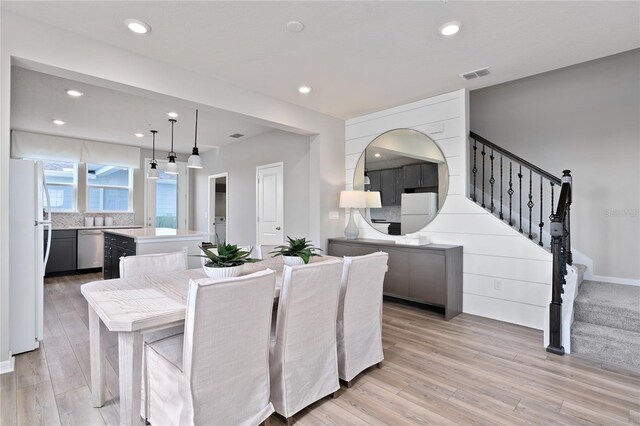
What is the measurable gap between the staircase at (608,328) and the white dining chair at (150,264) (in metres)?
3.34

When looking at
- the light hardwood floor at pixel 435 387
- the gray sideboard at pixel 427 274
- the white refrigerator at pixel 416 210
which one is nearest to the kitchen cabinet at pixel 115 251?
the light hardwood floor at pixel 435 387

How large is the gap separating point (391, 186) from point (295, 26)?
2.53 meters

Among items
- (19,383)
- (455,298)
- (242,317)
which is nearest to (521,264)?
(455,298)

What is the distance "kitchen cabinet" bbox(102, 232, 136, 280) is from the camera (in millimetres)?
4078

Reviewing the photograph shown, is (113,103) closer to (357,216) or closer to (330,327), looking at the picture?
(357,216)

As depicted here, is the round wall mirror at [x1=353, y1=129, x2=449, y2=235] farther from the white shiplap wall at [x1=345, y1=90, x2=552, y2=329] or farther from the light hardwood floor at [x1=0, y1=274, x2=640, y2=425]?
the light hardwood floor at [x1=0, y1=274, x2=640, y2=425]

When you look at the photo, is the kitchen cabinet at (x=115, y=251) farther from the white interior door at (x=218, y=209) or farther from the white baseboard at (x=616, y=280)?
the white baseboard at (x=616, y=280)

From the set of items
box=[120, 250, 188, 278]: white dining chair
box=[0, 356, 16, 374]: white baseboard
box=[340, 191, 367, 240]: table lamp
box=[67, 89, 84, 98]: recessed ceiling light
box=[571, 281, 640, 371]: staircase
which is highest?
box=[67, 89, 84, 98]: recessed ceiling light

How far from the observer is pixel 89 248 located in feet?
20.0

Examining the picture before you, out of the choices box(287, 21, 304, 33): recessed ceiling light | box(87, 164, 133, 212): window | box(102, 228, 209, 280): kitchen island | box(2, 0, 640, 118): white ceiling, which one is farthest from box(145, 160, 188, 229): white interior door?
box(287, 21, 304, 33): recessed ceiling light

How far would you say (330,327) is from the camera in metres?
2.03

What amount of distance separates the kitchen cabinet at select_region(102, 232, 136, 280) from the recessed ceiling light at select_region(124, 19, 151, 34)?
2414 mm

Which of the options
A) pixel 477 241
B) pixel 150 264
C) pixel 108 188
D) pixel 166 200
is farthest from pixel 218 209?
pixel 477 241

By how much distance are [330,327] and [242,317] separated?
0.70 metres
